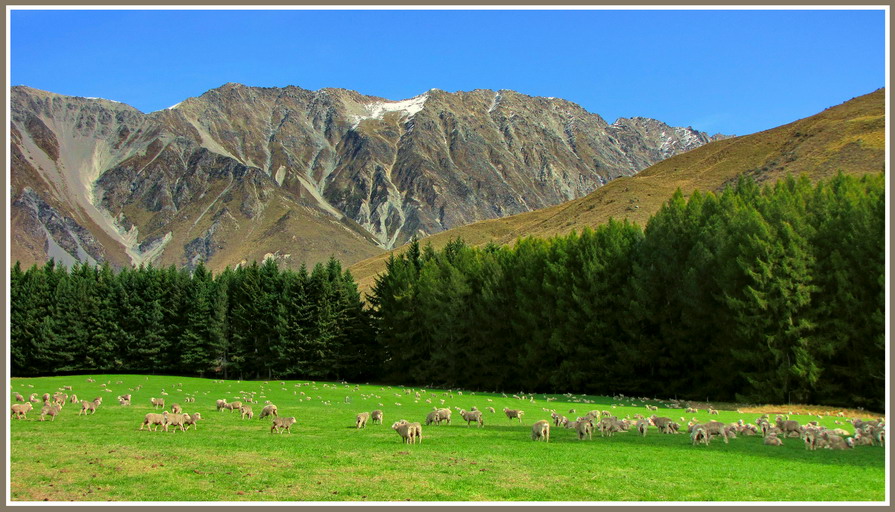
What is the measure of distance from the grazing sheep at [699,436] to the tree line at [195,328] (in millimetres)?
54311

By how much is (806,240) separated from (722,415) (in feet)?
52.1

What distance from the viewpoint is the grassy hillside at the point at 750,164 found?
117m

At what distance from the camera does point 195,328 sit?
244 ft

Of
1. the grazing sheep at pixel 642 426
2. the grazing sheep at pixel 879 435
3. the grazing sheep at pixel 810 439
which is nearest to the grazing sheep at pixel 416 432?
the grazing sheep at pixel 642 426

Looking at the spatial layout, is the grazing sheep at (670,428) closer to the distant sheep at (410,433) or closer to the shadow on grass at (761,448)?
the shadow on grass at (761,448)

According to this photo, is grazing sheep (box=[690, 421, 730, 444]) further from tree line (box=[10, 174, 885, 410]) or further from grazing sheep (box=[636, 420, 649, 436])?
tree line (box=[10, 174, 885, 410])

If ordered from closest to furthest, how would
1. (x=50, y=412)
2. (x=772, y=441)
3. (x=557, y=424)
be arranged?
(x=772, y=441) → (x=50, y=412) → (x=557, y=424)

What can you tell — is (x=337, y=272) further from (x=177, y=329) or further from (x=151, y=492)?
(x=151, y=492)

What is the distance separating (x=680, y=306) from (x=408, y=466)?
3999 centimetres

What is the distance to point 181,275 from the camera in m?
80.0

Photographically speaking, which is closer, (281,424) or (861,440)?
(861,440)

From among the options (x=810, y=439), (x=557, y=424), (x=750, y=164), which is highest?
(x=750, y=164)

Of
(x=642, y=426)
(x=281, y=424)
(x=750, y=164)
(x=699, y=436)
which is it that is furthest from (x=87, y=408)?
(x=750, y=164)

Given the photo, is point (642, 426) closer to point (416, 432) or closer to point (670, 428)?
point (670, 428)
